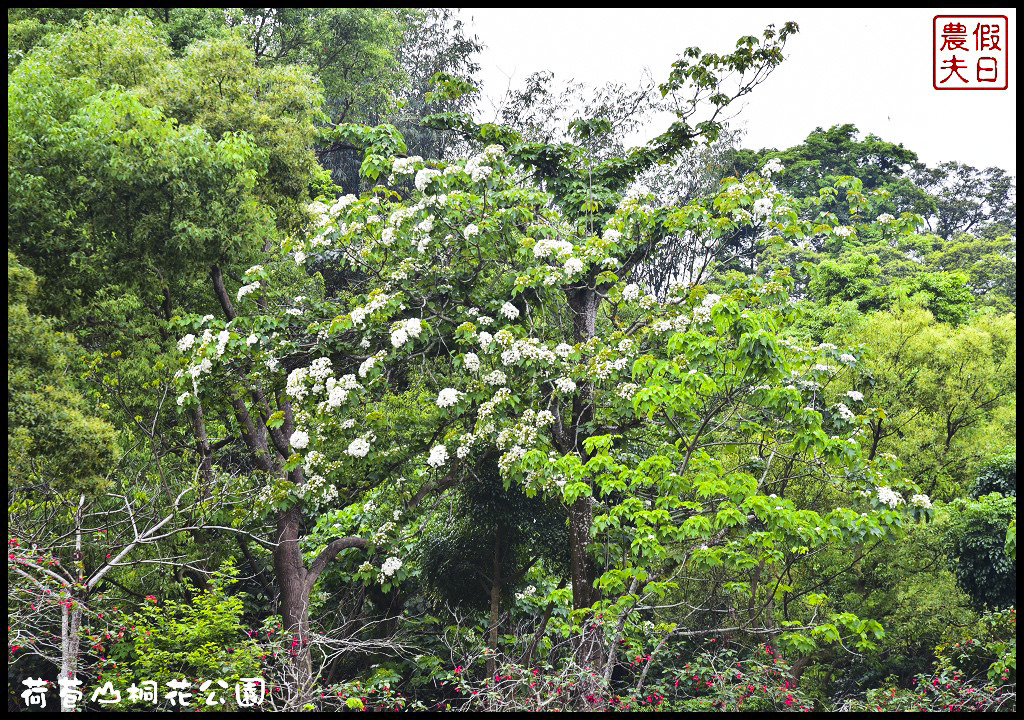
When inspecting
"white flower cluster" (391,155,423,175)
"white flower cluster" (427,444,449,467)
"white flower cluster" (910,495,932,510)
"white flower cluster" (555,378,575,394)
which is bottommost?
"white flower cluster" (910,495,932,510)

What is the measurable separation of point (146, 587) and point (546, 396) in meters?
4.76

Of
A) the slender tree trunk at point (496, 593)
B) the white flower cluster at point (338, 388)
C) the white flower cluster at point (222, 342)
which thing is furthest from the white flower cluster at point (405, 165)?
the slender tree trunk at point (496, 593)

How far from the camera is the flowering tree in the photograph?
548cm

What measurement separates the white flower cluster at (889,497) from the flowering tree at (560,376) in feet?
0.07

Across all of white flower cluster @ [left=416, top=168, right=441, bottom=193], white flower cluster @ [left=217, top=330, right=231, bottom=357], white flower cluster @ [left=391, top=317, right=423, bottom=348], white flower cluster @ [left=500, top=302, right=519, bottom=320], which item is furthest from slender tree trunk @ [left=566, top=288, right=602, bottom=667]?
white flower cluster @ [left=217, top=330, right=231, bottom=357]

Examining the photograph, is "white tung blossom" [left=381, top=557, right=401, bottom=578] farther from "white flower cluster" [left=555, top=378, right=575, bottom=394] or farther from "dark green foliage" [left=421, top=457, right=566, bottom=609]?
"white flower cluster" [left=555, top=378, right=575, bottom=394]

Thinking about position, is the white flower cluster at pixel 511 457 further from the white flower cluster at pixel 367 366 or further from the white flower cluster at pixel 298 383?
the white flower cluster at pixel 298 383

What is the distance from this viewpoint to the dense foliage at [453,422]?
5.45 metres

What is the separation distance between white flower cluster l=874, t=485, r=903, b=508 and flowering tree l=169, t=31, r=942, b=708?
0.02 meters

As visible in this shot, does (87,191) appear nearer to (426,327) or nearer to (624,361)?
(426,327)

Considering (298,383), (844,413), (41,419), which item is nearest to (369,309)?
(298,383)

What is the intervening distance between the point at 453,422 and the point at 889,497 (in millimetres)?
3981

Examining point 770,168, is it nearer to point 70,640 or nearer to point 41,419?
point 41,419

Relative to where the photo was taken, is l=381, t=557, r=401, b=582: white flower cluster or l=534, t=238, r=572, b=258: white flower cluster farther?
l=381, t=557, r=401, b=582: white flower cluster
